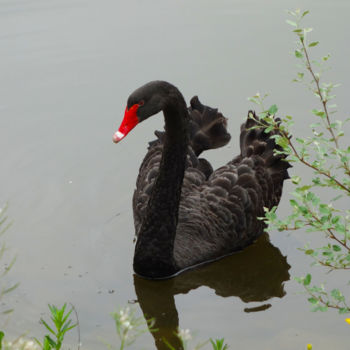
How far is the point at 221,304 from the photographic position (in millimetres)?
4246

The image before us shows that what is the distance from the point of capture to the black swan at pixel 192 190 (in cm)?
443

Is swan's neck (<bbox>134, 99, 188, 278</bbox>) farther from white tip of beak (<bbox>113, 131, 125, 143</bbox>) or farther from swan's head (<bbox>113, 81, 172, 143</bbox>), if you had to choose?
white tip of beak (<bbox>113, 131, 125, 143</bbox>)

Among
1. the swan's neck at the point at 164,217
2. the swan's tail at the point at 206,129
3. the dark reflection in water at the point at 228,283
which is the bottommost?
the dark reflection in water at the point at 228,283

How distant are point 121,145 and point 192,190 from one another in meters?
1.30

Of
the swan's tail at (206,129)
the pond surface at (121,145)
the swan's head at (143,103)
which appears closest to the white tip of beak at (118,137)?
the swan's head at (143,103)

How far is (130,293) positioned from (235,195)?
0.99 metres

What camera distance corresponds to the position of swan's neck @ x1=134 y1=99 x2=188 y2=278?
4.54m

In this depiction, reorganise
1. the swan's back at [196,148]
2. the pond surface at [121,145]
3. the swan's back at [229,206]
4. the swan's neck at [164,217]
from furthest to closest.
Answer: the swan's back at [196,148] < the swan's back at [229,206] < the swan's neck at [164,217] < the pond surface at [121,145]

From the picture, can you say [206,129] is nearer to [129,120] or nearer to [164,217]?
[164,217]

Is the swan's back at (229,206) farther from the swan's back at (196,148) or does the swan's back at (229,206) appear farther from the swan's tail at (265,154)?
the swan's back at (196,148)

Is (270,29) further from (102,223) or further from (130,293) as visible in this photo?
(130,293)

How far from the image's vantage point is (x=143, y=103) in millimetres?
4059

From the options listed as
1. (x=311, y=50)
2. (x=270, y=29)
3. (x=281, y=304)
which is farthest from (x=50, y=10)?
(x=281, y=304)

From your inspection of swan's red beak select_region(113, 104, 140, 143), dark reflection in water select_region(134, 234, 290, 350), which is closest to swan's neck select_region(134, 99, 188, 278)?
dark reflection in water select_region(134, 234, 290, 350)
